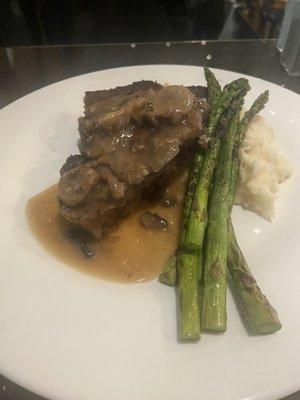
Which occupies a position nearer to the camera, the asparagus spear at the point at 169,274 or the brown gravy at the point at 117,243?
the asparagus spear at the point at 169,274

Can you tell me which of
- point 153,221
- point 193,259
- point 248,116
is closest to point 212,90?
point 248,116

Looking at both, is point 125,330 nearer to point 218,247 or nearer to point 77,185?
point 218,247

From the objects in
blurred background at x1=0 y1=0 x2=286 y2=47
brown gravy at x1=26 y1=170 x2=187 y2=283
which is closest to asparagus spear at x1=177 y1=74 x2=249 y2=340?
brown gravy at x1=26 y1=170 x2=187 y2=283

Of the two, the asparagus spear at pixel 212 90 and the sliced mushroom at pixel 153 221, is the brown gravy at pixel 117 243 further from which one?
the asparagus spear at pixel 212 90

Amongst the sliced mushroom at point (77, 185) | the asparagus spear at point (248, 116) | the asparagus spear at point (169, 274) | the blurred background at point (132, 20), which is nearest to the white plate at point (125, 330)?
the asparagus spear at point (169, 274)

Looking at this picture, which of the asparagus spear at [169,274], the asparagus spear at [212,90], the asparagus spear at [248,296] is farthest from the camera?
the asparagus spear at [212,90]

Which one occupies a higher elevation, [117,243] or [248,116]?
[248,116]
